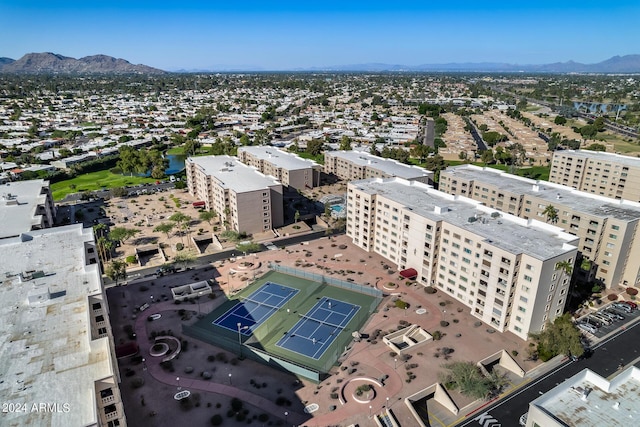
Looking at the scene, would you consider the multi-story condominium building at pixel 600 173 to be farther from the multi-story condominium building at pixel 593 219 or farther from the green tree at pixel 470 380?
the green tree at pixel 470 380

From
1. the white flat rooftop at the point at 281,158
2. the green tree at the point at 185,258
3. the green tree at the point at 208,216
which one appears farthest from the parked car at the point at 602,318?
the white flat rooftop at the point at 281,158

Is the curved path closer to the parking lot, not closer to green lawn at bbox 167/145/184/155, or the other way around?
the parking lot

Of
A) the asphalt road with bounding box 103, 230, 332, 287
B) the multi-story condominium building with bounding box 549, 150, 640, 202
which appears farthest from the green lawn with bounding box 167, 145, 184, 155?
the multi-story condominium building with bounding box 549, 150, 640, 202

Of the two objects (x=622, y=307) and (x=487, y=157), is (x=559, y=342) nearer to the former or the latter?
(x=622, y=307)

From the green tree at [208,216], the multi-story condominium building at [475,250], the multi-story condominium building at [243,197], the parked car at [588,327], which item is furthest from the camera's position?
the green tree at [208,216]

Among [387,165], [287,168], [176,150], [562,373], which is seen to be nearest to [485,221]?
[562,373]

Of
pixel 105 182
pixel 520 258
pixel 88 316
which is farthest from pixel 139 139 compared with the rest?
pixel 520 258
